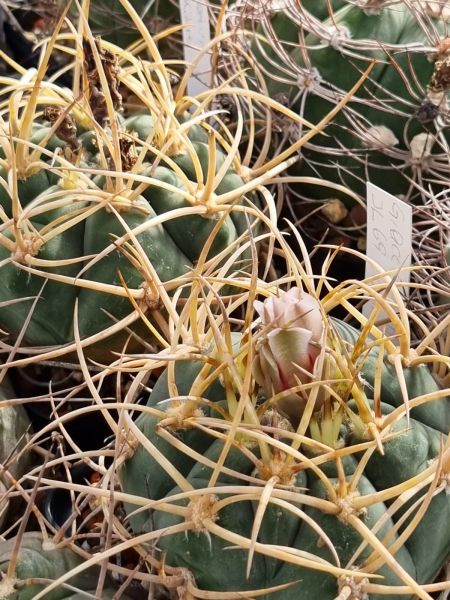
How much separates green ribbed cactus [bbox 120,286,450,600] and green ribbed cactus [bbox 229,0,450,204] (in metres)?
0.42

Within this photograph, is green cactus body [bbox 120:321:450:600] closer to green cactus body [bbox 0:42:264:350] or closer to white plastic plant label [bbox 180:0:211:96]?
green cactus body [bbox 0:42:264:350]

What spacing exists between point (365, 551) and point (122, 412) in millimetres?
190

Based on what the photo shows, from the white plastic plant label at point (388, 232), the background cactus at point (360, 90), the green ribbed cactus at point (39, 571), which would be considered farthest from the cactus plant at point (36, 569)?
the background cactus at point (360, 90)

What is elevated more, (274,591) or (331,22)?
(331,22)

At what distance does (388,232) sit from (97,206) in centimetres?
27

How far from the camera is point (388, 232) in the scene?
0.85 meters

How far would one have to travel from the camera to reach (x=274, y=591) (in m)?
0.58

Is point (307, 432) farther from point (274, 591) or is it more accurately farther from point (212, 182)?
point (212, 182)

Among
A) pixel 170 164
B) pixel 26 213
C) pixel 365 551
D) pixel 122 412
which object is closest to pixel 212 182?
pixel 170 164

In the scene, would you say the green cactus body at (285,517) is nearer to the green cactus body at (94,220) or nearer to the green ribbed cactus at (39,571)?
the green ribbed cactus at (39,571)

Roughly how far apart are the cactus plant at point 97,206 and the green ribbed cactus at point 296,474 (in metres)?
0.20

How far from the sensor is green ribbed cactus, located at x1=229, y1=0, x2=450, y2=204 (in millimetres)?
989

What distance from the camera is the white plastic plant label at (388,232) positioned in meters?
0.82

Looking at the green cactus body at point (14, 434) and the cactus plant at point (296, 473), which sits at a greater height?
the cactus plant at point (296, 473)
